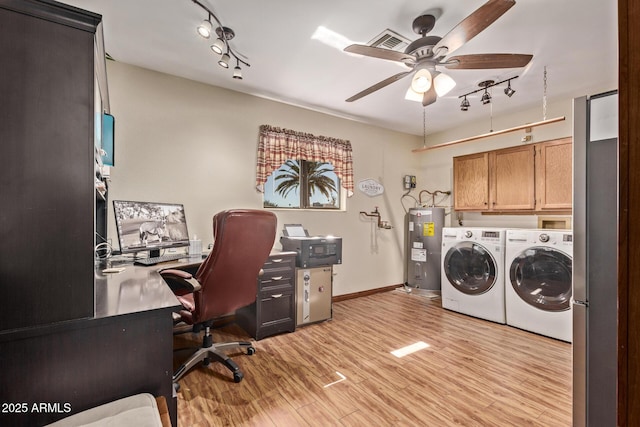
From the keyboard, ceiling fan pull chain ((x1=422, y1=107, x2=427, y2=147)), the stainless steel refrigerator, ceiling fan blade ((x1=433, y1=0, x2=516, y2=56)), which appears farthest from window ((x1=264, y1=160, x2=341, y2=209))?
the stainless steel refrigerator

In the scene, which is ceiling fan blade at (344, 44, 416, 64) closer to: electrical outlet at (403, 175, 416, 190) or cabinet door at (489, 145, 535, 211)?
cabinet door at (489, 145, 535, 211)

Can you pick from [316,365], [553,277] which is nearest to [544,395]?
[553,277]

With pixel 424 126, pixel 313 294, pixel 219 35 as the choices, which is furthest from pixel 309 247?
pixel 424 126

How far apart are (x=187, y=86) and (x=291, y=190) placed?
167 centimetres

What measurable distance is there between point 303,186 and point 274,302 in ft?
5.43

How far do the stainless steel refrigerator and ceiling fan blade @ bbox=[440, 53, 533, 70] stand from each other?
717 mm

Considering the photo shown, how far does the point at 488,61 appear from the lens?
192 centimetres

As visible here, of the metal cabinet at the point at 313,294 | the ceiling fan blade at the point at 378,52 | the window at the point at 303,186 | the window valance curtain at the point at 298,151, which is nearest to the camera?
the ceiling fan blade at the point at 378,52

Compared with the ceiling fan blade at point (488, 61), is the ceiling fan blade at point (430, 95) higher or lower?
lower

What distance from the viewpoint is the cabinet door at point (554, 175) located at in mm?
3139

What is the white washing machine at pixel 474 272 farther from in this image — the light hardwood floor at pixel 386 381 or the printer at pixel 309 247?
the printer at pixel 309 247

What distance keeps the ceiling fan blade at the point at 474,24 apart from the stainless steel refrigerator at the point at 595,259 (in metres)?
0.60

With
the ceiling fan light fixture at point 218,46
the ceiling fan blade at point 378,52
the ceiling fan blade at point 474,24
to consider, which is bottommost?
the ceiling fan blade at point 474,24

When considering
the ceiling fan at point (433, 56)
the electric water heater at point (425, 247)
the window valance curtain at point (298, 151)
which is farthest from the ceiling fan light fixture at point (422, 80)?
the electric water heater at point (425, 247)
